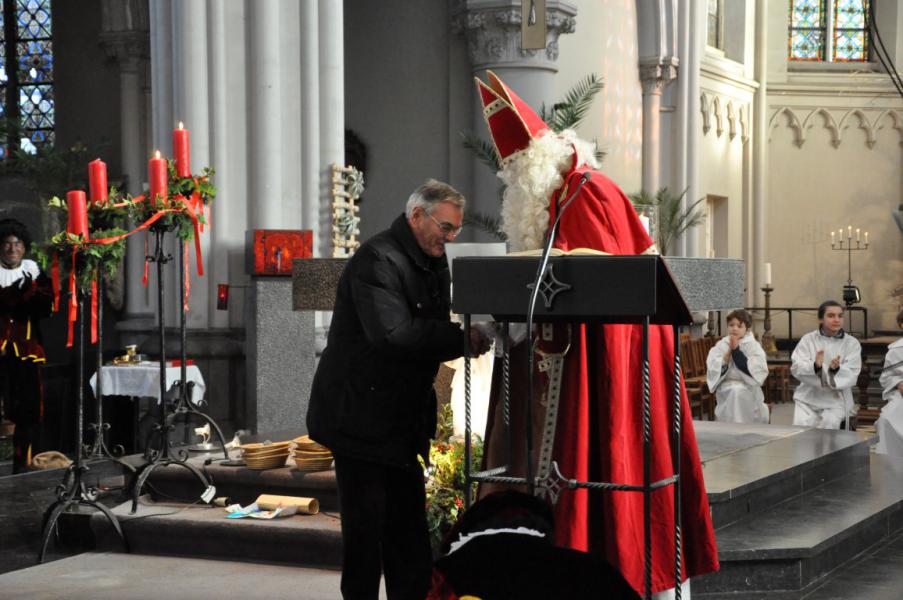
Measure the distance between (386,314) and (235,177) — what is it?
690cm

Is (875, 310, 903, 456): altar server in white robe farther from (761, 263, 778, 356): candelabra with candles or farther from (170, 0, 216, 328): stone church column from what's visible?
(761, 263, 778, 356): candelabra with candles

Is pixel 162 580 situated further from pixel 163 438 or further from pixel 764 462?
pixel 764 462

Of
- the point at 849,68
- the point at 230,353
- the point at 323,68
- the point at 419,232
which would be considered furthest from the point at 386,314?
the point at 849,68

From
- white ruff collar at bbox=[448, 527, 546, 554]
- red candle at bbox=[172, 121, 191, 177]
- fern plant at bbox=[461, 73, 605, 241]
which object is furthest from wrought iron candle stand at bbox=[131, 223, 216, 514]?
fern plant at bbox=[461, 73, 605, 241]

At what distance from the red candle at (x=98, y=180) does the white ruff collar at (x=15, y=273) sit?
9.44 feet

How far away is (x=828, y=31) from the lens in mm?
23156

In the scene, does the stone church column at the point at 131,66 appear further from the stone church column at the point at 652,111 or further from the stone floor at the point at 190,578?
the stone floor at the point at 190,578

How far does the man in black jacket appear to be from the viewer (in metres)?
4.02

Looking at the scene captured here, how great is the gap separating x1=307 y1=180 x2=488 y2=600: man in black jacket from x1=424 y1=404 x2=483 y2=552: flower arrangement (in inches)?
41.0

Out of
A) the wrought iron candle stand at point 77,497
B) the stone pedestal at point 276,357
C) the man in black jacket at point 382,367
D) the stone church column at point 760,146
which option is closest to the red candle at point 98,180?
the wrought iron candle stand at point 77,497

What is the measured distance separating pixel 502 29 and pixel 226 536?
9730 mm

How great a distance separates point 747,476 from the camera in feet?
21.0

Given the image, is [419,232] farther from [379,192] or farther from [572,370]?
[379,192]

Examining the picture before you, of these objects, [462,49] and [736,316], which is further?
[462,49]
